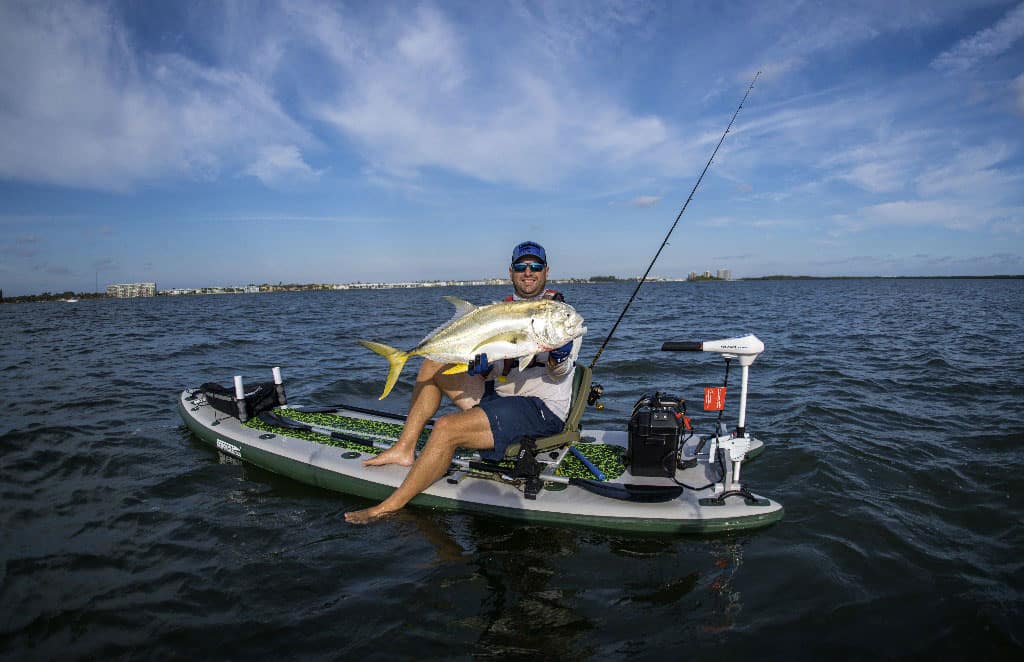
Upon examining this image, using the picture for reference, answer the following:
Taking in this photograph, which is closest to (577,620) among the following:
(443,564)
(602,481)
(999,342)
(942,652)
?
(443,564)

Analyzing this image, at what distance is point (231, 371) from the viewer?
51.8ft

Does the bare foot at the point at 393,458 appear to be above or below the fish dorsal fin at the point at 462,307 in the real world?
below

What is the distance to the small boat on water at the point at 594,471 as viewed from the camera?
5.36 meters

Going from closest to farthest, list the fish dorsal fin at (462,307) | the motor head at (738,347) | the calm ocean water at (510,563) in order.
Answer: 1. the calm ocean water at (510,563)
2. the motor head at (738,347)
3. the fish dorsal fin at (462,307)

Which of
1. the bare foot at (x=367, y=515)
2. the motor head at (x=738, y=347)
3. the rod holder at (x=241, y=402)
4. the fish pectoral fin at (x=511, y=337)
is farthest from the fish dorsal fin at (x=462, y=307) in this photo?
the rod holder at (x=241, y=402)

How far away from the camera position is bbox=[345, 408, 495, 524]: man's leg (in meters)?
5.75

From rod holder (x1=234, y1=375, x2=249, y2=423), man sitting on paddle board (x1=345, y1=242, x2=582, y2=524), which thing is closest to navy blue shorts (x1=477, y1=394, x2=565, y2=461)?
man sitting on paddle board (x1=345, y1=242, x2=582, y2=524)

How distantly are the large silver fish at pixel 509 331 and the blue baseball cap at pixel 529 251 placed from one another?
1.13 m

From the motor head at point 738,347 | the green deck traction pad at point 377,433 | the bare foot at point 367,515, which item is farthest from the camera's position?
the green deck traction pad at point 377,433

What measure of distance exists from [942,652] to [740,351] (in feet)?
9.04

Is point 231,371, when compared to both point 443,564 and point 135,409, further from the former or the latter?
point 443,564

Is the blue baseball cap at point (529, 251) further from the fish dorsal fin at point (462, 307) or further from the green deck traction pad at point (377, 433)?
the green deck traction pad at point (377, 433)

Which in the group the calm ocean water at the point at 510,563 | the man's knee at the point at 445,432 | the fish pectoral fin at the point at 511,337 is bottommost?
the calm ocean water at the point at 510,563

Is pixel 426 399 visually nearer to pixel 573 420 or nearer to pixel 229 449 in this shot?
pixel 573 420
